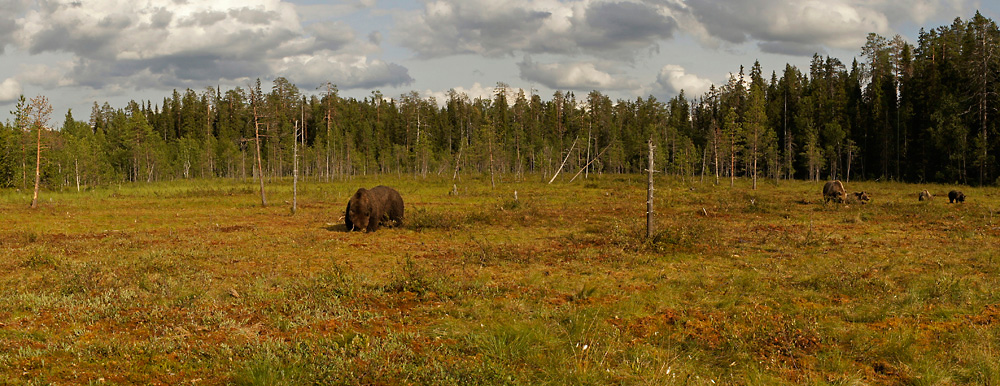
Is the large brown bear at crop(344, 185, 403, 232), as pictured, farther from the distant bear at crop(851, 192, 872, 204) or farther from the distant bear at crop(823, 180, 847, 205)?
the distant bear at crop(851, 192, 872, 204)

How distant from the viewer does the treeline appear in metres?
55.8

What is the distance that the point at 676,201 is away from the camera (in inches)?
1483

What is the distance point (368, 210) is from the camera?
72.1 feet

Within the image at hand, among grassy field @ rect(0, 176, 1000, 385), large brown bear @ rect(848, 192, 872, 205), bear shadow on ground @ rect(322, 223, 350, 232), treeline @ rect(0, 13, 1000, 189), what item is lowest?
grassy field @ rect(0, 176, 1000, 385)

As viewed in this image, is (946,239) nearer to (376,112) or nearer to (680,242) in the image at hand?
(680,242)

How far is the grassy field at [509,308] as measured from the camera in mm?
6699

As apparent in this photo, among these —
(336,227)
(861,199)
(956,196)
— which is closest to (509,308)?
(336,227)

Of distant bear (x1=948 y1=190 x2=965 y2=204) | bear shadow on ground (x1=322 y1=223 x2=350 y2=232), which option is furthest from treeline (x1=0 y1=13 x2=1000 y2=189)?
distant bear (x1=948 y1=190 x2=965 y2=204)

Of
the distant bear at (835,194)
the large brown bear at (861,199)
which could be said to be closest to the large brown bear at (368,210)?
the distant bear at (835,194)

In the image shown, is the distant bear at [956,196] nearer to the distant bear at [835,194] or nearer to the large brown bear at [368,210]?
the distant bear at [835,194]

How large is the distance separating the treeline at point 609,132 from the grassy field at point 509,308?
19.6 meters

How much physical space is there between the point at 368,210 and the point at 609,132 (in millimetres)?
81563

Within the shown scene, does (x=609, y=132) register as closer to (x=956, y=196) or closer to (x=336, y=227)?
(x=956, y=196)

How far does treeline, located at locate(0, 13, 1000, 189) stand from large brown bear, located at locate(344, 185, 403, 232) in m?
12.2
